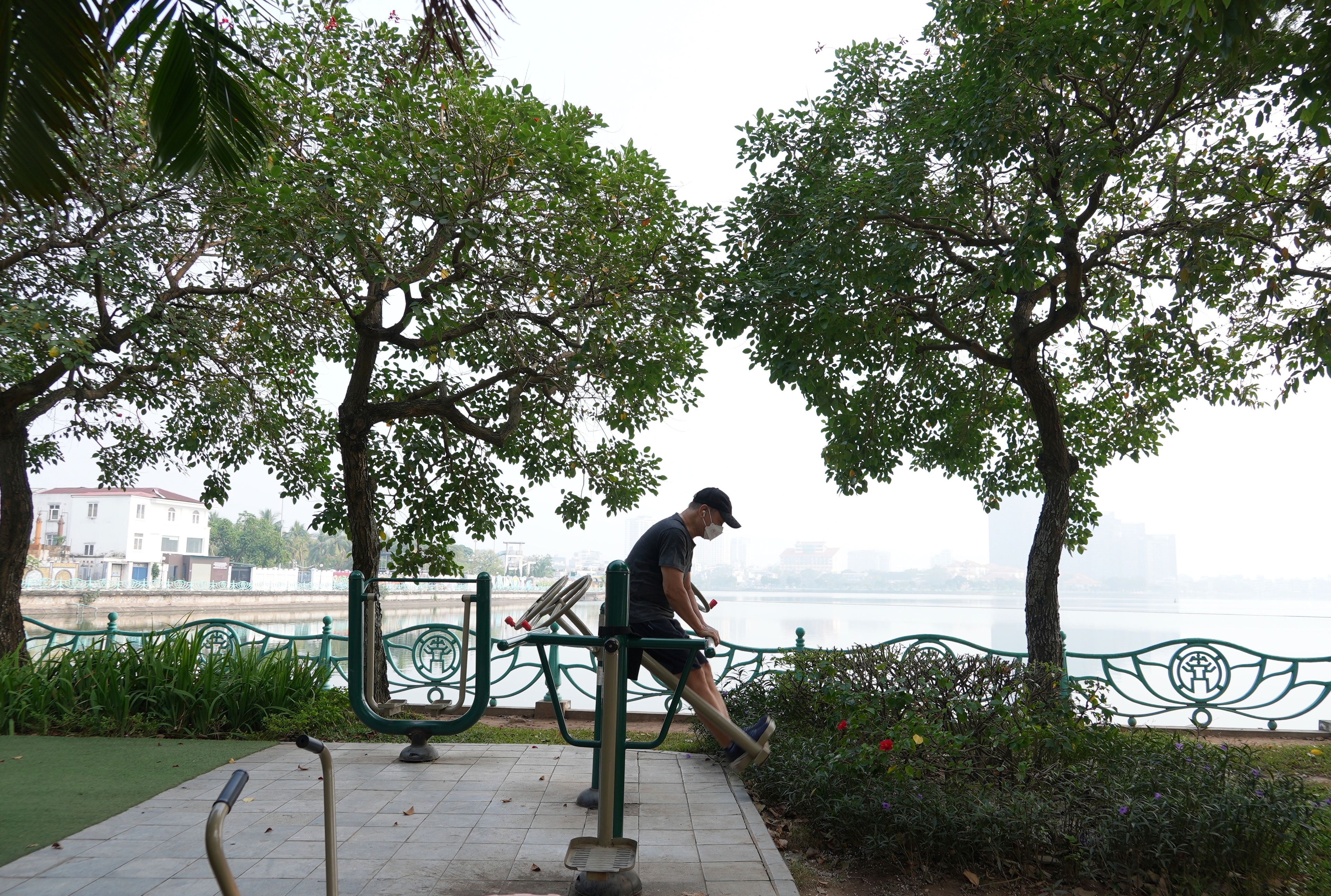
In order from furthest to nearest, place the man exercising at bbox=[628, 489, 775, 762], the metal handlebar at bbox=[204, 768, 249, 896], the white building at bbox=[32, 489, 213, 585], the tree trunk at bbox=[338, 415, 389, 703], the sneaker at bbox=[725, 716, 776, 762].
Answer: the white building at bbox=[32, 489, 213, 585] < the tree trunk at bbox=[338, 415, 389, 703] < the man exercising at bbox=[628, 489, 775, 762] < the sneaker at bbox=[725, 716, 776, 762] < the metal handlebar at bbox=[204, 768, 249, 896]

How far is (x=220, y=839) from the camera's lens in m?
1.70

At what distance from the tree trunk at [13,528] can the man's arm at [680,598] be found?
8103 mm

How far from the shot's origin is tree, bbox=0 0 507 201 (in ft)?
11.5

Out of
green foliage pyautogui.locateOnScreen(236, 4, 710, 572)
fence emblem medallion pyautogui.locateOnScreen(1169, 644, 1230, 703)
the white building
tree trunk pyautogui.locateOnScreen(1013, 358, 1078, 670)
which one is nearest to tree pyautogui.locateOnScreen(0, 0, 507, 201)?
green foliage pyautogui.locateOnScreen(236, 4, 710, 572)

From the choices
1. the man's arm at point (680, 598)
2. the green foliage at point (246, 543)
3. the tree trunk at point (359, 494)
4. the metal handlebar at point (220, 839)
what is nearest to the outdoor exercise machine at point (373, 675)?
the man's arm at point (680, 598)

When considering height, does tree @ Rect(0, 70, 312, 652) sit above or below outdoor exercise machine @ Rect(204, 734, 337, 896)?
above

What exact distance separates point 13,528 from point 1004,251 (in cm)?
1076

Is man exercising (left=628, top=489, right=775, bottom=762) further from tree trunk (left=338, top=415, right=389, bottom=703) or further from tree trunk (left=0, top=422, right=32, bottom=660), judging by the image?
tree trunk (left=0, top=422, right=32, bottom=660)

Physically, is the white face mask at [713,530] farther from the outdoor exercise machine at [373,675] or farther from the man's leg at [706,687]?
the outdoor exercise machine at [373,675]

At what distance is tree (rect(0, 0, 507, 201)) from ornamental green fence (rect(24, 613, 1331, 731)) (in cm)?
450

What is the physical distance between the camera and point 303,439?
10469 millimetres

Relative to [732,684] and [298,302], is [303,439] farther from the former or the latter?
[732,684]

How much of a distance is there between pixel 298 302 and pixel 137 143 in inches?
88.2

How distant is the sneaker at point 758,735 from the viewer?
4.46 m
